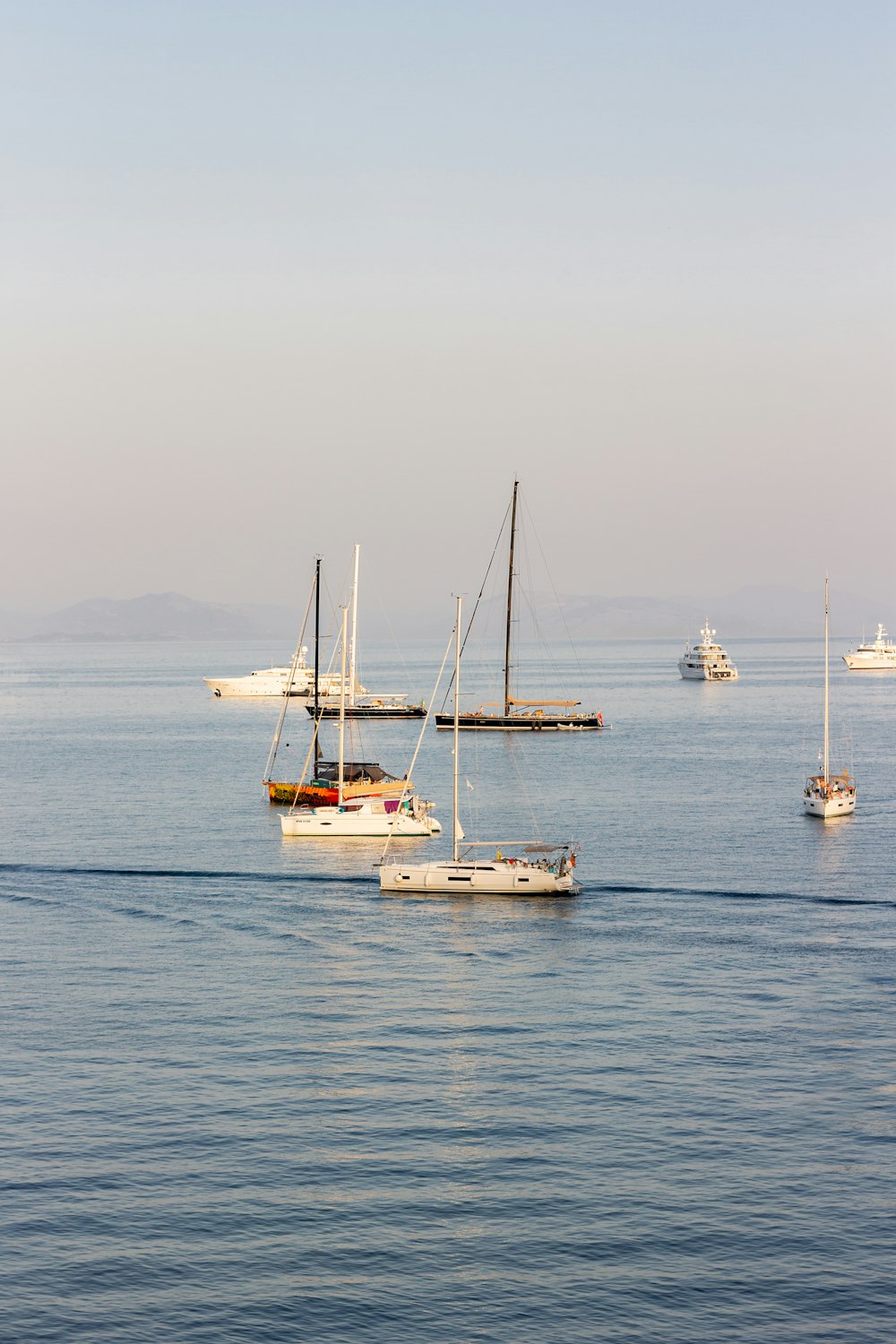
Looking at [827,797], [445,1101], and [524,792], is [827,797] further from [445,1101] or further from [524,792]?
[445,1101]

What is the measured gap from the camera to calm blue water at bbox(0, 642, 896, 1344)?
1178 inches

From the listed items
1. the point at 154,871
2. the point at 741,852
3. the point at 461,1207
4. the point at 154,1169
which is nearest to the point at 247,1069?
the point at 154,1169

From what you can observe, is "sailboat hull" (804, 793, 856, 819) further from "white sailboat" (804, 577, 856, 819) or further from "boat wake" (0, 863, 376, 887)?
"boat wake" (0, 863, 376, 887)

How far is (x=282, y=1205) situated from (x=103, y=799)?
75.2m

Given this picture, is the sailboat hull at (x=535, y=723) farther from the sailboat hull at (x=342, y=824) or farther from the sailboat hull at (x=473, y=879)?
the sailboat hull at (x=473, y=879)

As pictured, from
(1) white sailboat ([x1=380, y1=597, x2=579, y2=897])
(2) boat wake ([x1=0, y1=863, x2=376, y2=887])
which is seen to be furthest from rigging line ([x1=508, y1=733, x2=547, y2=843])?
(1) white sailboat ([x1=380, y1=597, x2=579, y2=897])

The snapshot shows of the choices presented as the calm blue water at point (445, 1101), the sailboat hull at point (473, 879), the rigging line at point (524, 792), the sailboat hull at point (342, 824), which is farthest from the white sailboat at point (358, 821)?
the sailboat hull at point (473, 879)

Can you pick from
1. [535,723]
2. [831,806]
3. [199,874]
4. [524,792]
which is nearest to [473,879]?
[199,874]

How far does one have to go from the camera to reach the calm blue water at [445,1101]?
1178 inches

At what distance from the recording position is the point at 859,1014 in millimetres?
47625

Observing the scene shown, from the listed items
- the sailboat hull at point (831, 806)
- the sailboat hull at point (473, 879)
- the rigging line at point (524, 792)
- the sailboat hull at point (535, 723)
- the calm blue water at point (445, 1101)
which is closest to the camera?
the calm blue water at point (445, 1101)

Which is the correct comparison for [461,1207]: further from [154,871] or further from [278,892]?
[154,871]

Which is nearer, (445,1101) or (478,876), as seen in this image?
(445,1101)

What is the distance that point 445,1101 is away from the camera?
4003 cm
